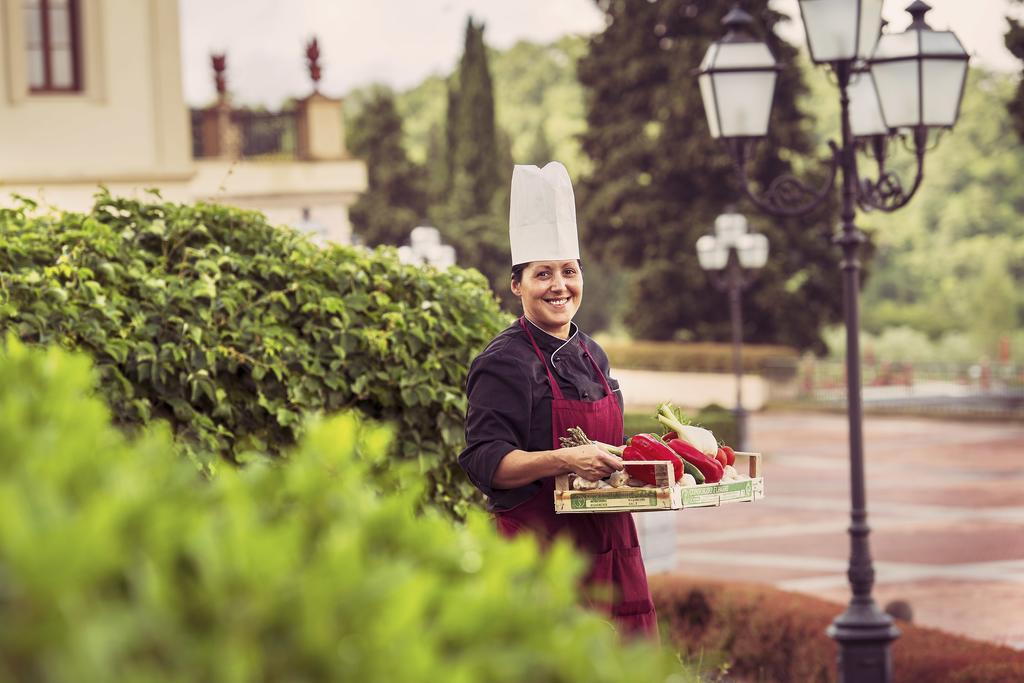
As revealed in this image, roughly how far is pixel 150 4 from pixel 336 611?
16.2m

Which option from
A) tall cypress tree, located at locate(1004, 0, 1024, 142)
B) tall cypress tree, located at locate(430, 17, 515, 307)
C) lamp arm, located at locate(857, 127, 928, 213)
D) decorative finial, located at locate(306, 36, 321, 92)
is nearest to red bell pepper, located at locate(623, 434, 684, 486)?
lamp arm, located at locate(857, 127, 928, 213)

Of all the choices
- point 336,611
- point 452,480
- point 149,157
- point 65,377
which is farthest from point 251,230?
point 149,157

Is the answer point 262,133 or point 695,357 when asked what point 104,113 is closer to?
point 262,133

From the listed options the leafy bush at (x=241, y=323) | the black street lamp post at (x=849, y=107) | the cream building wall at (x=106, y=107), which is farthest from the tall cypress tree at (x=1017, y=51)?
the leafy bush at (x=241, y=323)

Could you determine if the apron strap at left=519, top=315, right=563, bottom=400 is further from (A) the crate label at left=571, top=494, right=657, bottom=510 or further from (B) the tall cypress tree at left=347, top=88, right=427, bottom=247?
(B) the tall cypress tree at left=347, top=88, right=427, bottom=247

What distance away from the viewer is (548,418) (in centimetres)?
390

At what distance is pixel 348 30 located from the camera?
69.9 meters

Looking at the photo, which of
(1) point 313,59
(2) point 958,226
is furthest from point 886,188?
(2) point 958,226

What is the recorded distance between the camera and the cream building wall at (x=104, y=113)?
16.0 metres

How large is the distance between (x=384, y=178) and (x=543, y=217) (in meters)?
43.9

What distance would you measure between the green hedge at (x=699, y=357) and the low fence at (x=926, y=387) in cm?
61

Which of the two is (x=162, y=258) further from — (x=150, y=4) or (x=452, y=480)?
(x=150, y=4)

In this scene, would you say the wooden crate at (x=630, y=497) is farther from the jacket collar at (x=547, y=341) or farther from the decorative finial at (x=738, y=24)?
the decorative finial at (x=738, y=24)

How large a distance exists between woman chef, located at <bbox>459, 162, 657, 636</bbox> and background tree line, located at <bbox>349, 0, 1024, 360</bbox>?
48.1ft
